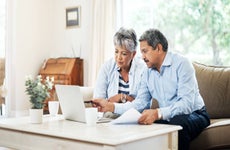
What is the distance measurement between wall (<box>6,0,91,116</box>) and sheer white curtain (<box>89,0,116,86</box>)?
0.83 ft

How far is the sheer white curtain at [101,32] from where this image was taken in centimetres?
427

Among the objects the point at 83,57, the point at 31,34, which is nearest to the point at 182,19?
the point at 83,57

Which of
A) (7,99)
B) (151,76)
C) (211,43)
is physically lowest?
(7,99)

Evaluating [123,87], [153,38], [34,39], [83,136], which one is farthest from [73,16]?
[83,136]

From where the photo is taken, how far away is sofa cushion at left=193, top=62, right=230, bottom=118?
2.77 metres

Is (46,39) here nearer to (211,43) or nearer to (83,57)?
(83,57)

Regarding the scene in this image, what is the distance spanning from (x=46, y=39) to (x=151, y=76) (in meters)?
3.03

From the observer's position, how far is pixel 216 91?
9.20ft

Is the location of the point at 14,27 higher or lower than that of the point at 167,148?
higher

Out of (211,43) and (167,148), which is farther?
(211,43)

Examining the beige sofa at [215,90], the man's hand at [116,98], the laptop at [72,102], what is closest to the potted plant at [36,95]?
the laptop at [72,102]

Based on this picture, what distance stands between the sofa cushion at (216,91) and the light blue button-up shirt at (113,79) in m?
0.58

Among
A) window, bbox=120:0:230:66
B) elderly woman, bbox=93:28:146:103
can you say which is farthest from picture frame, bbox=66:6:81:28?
elderly woman, bbox=93:28:146:103

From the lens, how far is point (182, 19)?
4086 mm
